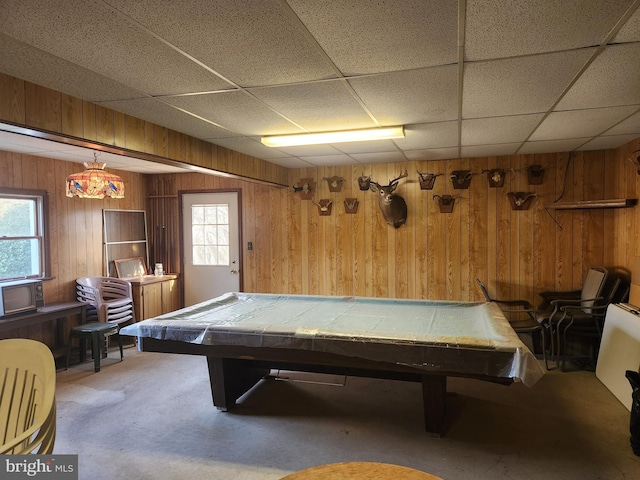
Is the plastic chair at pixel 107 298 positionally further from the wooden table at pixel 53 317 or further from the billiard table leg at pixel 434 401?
the billiard table leg at pixel 434 401

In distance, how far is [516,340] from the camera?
2.45 metres

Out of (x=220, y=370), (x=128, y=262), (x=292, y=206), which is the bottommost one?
(x=220, y=370)

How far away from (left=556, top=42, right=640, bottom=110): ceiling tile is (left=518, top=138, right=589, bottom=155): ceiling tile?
1293 mm

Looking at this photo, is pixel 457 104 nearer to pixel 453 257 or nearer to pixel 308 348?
pixel 308 348

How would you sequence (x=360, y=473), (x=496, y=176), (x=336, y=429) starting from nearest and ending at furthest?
(x=360, y=473), (x=336, y=429), (x=496, y=176)

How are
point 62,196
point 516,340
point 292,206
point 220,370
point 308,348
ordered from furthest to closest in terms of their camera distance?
point 292,206 < point 62,196 < point 220,370 < point 308,348 < point 516,340

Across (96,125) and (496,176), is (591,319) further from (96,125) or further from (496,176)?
(96,125)

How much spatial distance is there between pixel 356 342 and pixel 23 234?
13.1 ft

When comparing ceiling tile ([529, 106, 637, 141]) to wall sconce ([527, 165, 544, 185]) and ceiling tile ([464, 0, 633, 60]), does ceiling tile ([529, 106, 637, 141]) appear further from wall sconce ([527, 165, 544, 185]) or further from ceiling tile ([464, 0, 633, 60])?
ceiling tile ([464, 0, 633, 60])

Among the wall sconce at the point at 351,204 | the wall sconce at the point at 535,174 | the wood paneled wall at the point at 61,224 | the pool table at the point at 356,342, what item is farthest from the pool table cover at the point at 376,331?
the wood paneled wall at the point at 61,224

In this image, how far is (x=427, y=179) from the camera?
16.7 feet

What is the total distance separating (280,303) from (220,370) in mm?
925

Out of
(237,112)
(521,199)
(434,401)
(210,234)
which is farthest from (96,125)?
(521,199)

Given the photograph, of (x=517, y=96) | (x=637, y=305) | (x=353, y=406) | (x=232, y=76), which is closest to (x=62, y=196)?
(x=232, y=76)
